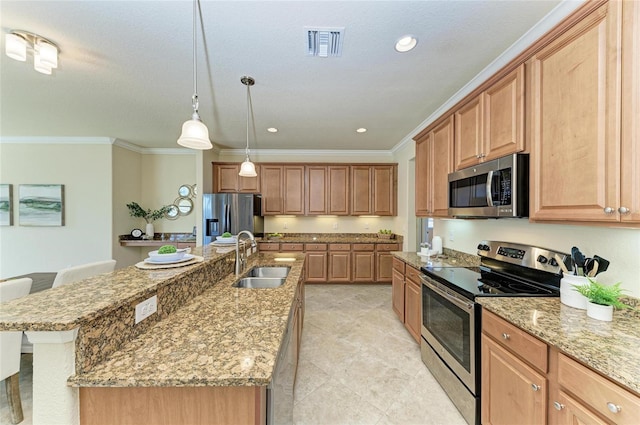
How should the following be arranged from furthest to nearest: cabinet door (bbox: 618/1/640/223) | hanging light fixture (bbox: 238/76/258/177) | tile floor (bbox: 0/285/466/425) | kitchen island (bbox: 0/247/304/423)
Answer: hanging light fixture (bbox: 238/76/258/177) < tile floor (bbox: 0/285/466/425) < cabinet door (bbox: 618/1/640/223) < kitchen island (bbox: 0/247/304/423)

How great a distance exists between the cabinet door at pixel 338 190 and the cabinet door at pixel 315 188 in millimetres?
102

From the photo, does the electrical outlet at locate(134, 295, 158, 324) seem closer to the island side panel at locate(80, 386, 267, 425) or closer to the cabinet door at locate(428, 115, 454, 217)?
the island side panel at locate(80, 386, 267, 425)

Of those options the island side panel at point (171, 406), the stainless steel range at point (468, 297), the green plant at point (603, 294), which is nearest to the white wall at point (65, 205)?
the island side panel at point (171, 406)

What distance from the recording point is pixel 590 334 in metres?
1.08

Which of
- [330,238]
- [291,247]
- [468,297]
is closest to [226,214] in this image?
[291,247]

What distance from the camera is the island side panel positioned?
2.81ft

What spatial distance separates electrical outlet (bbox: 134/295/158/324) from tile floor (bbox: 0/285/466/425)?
1280mm

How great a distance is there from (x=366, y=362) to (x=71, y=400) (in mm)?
2132

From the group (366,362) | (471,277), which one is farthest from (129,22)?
(366,362)

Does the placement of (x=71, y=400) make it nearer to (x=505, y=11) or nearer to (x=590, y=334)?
(x=590, y=334)

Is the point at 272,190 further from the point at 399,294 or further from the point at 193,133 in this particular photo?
the point at 193,133

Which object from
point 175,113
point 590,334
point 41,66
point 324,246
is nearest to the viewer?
point 590,334

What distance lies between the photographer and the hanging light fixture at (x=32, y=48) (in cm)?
179

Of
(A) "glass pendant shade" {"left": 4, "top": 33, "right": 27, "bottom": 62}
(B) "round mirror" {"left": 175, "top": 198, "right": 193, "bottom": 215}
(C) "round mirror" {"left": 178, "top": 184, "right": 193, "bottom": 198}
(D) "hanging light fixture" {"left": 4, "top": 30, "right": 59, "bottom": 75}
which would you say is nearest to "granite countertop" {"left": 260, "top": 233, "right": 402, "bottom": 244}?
(B) "round mirror" {"left": 175, "top": 198, "right": 193, "bottom": 215}
